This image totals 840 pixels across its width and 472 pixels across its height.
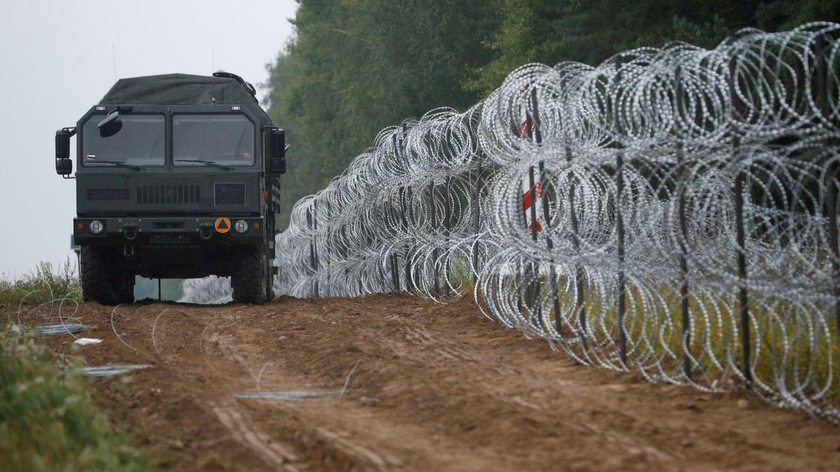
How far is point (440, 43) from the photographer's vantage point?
3694cm

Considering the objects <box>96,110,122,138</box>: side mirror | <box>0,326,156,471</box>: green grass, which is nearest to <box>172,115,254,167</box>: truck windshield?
<box>96,110,122,138</box>: side mirror

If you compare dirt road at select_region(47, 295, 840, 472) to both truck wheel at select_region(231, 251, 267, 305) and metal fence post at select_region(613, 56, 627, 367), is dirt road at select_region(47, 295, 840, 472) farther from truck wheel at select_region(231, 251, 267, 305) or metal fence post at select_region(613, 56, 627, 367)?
truck wheel at select_region(231, 251, 267, 305)

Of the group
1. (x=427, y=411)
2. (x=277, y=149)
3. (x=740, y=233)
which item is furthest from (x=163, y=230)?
(x=740, y=233)

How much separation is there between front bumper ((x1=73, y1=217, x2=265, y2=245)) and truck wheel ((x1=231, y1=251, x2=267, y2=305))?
79 centimetres

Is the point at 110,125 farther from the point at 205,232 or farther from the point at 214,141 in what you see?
the point at 205,232

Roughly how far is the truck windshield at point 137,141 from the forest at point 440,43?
26.7ft

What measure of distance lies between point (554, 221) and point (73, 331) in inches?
217

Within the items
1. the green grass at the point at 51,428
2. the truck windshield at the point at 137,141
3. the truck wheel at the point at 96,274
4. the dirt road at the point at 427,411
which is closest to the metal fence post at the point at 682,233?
the dirt road at the point at 427,411

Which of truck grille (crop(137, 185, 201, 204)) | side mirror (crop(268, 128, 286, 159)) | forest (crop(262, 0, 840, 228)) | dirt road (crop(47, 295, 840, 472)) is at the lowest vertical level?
dirt road (crop(47, 295, 840, 472))

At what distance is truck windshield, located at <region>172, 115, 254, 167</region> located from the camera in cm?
1544

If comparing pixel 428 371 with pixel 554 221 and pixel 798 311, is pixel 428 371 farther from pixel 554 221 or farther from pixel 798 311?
pixel 798 311

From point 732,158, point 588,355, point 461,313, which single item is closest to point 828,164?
point 732,158

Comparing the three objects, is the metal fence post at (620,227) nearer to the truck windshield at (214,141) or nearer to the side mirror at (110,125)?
the truck windshield at (214,141)

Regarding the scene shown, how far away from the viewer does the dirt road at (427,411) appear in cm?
570
